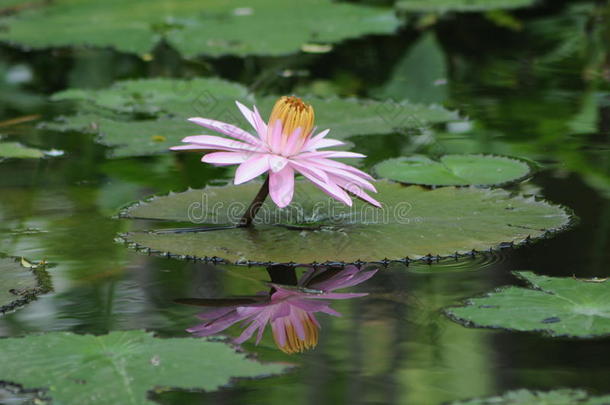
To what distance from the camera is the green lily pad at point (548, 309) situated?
155 cm

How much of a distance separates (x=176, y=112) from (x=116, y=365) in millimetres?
1816

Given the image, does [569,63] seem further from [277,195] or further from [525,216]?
[277,195]

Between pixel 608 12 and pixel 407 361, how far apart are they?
3.82 meters

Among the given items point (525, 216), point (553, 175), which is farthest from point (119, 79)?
point (525, 216)

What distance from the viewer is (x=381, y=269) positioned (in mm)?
1881

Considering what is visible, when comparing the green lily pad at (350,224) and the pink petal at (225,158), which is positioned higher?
the pink petal at (225,158)

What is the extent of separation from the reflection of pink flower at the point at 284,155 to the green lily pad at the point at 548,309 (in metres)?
0.33

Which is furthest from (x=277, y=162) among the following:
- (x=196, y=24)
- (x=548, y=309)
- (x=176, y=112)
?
(x=196, y=24)

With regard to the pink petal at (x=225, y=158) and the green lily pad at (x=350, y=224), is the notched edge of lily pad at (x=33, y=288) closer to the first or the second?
the green lily pad at (x=350, y=224)

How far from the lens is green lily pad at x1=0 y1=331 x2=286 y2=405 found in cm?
137

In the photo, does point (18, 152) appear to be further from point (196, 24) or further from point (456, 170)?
point (196, 24)

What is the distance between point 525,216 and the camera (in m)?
2.05

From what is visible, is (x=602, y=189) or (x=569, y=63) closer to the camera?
(x=602, y=189)

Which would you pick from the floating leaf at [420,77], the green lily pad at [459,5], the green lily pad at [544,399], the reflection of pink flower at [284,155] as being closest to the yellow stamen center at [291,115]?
the reflection of pink flower at [284,155]
